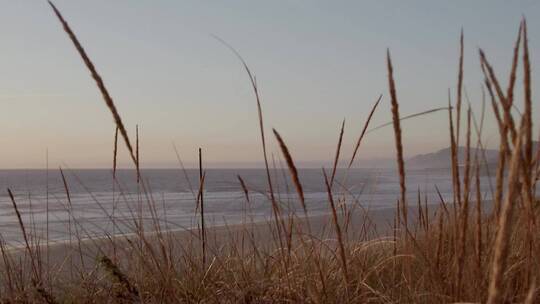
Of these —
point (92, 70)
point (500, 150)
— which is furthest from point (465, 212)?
point (92, 70)

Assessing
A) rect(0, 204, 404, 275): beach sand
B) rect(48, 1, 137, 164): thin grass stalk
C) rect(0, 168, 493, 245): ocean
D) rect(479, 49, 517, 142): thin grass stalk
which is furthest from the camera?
rect(0, 168, 493, 245): ocean

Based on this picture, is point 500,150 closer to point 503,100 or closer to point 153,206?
point 503,100

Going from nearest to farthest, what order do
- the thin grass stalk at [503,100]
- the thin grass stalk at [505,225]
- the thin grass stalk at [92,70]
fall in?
the thin grass stalk at [505,225], the thin grass stalk at [503,100], the thin grass stalk at [92,70]

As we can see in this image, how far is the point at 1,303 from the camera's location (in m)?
2.28

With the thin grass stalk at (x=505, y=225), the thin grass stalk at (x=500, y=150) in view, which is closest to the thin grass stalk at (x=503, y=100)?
the thin grass stalk at (x=500, y=150)

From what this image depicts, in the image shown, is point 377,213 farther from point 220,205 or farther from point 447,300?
point 447,300

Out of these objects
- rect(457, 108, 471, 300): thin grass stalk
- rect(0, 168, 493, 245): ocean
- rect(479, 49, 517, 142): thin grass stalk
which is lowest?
rect(0, 168, 493, 245): ocean

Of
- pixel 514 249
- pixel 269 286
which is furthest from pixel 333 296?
pixel 514 249

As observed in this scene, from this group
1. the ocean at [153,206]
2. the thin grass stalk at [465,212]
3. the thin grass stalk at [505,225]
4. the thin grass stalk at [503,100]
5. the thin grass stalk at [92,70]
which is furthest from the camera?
the ocean at [153,206]

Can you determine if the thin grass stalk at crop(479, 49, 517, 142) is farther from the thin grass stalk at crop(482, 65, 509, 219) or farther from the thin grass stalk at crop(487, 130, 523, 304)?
the thin grass stalk at crop(487, 130, 523, 304)

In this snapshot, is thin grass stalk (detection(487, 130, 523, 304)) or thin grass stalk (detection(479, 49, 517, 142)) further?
thin grass stalk (detection(479, 49, 517, 142))

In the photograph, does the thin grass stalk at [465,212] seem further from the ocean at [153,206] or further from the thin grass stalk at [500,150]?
the ocean at [153,206]

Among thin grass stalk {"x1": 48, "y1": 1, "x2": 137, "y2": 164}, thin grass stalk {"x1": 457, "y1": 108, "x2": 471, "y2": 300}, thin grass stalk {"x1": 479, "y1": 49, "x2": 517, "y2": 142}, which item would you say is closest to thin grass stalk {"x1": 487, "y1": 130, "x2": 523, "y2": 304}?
thin grass stalk {"x1": 479, "y1": 49, "x2": 517, "y2": 142}

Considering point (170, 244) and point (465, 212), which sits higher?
point (465, 212)
